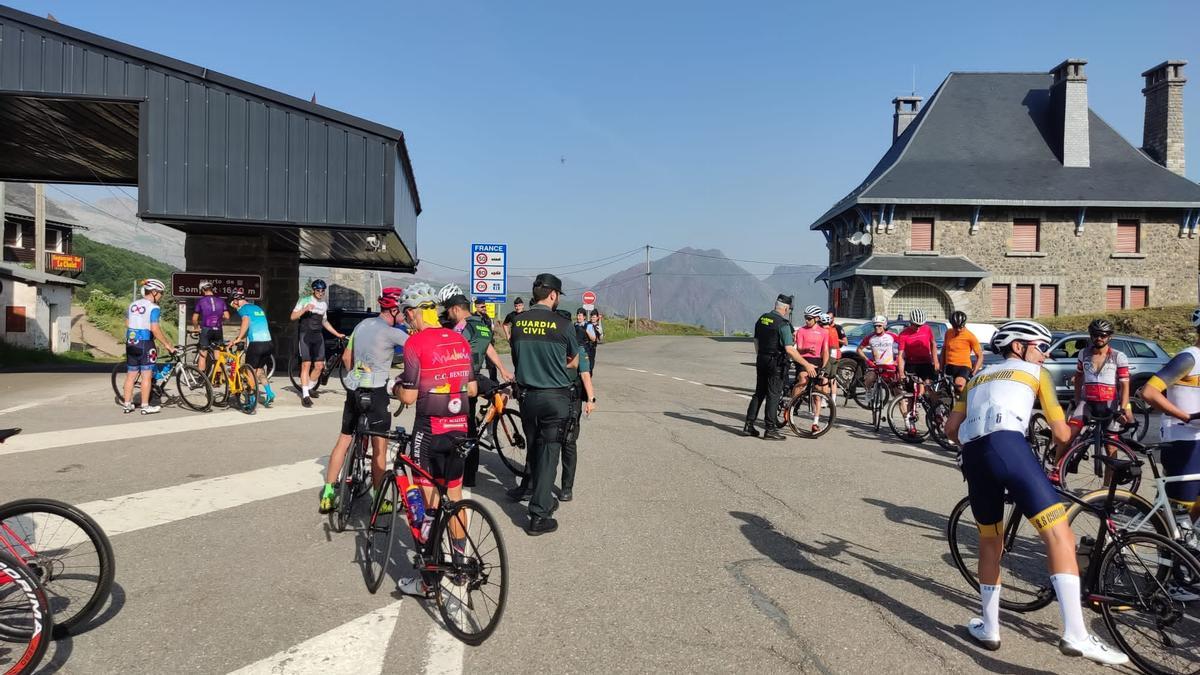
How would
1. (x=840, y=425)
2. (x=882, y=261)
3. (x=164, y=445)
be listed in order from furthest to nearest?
(x=882, y=261)
(x=840, y=425)
(x=164, y=445)

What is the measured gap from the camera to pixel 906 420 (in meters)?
11.0

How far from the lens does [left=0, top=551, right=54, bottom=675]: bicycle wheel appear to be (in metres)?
3.35

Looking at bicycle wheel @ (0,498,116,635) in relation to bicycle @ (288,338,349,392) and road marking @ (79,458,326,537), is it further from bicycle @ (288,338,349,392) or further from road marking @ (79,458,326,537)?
bicycle @ (288,338,349,392)

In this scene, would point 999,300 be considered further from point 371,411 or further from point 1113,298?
point 371,411

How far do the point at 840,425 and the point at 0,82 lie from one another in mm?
16228

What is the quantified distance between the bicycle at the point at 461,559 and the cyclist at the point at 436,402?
8 centimetres

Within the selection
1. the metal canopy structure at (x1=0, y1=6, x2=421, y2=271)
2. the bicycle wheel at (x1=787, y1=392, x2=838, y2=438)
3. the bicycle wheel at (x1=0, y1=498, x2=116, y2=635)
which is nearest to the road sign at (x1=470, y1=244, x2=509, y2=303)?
the metal canopy structure at (x1=0, y1=6, x2=421, y2=271)

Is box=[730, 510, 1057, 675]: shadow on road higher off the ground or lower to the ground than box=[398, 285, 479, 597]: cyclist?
lower

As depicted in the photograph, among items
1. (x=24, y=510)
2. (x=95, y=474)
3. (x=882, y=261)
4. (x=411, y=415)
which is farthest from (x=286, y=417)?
(x=882, y=261)

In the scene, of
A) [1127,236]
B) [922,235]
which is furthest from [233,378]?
[1127,236]

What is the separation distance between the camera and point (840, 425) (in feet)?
40.6

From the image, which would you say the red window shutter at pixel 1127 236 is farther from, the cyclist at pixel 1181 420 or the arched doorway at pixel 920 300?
the cyclist at pixel 1181 420

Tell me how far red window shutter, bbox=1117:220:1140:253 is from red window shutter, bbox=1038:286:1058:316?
3.52 metres

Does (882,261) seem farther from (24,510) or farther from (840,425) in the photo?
(24,510)
